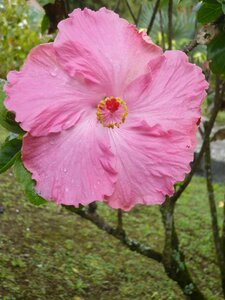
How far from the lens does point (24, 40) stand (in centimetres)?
514

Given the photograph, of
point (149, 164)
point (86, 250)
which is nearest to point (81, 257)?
point (86, 250)

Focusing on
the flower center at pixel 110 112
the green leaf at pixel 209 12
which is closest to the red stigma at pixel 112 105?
the flower center at pixel 110 112

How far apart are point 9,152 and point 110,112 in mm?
222

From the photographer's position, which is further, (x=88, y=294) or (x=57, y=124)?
(x=88, y=294)

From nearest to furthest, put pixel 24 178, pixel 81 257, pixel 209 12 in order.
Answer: pixel 24 178
pixel 209 12
pixel 81 257

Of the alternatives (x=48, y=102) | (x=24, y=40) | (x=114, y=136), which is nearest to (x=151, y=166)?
(x=114, y=136)

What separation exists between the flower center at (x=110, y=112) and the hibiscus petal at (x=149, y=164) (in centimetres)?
3

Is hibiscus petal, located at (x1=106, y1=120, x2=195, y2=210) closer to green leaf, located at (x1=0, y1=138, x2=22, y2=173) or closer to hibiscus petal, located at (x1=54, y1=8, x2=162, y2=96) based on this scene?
hibiscus petal, located at (x1=54, y1=8, x2=162, y2=96)

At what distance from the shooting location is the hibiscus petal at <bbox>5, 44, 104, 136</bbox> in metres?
0.82

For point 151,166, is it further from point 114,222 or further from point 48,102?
point 114,222

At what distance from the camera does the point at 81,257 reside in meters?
2.91

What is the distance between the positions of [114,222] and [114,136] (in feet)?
9.39

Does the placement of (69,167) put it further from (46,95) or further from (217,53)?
(217,53)

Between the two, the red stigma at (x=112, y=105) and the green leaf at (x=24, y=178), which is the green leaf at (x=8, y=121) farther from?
the red stigma at (x=112, y=105)
